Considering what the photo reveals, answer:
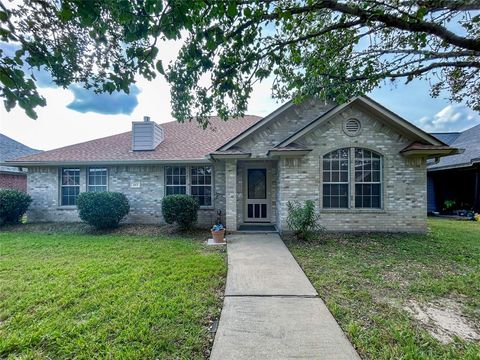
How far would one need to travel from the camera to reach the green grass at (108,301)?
2814mm

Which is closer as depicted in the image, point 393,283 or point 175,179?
point 393,283

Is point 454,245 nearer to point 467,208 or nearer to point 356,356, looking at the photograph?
point 356,356

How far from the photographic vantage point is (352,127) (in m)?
8.38

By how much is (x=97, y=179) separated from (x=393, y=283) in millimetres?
11758

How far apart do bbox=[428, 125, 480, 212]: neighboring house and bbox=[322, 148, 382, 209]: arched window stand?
7183 mm

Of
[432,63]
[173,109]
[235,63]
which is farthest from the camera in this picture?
[432,63]

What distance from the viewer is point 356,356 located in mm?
2604

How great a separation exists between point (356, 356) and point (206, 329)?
6.03ft

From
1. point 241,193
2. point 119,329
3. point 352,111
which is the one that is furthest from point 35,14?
point 352,111

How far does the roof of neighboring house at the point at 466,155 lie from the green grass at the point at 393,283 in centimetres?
671

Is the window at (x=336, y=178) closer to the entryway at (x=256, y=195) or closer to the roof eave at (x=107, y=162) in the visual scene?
the entryway at (x=256, y=195)

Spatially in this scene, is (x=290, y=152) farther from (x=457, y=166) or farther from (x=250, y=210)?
(x=457, y=166)

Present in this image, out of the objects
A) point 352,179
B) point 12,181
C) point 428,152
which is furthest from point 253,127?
point 12,181

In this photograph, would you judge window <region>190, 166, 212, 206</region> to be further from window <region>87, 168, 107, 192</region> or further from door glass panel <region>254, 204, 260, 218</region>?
window <region>87, 168, 107, 192</region>
